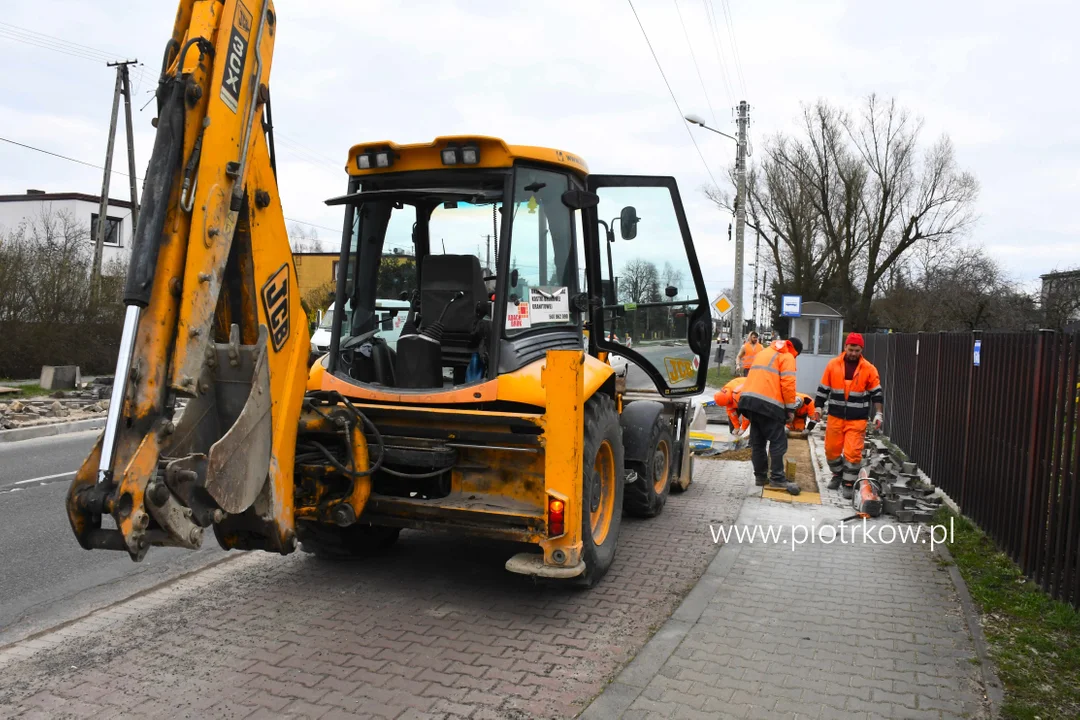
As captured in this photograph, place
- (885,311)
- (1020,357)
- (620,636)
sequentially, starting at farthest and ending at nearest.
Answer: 1. (885,311)
2. (1020,357)
3. (620,636)

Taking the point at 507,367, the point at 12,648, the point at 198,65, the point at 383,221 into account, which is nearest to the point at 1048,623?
the point at 507,367

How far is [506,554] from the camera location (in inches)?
247

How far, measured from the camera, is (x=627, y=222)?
255 inches

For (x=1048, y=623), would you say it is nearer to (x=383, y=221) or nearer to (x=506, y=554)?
(x=506, y=554)

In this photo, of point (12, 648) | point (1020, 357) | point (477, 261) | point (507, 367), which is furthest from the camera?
point (1020, 357)

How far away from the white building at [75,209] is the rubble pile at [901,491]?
38.0 m

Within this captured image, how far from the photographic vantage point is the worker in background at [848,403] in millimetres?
8602

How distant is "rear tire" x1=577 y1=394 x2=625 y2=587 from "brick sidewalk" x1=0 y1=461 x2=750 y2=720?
247 mm

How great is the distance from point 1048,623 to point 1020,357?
214cm

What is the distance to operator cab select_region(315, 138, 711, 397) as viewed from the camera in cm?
527

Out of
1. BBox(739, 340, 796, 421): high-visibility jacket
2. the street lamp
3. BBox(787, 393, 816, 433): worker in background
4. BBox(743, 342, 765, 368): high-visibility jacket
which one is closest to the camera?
BBox(739, 340, 796, 421): high-visibility jacket

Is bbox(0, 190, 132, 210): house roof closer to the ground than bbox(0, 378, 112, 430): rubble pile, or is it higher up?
higher up

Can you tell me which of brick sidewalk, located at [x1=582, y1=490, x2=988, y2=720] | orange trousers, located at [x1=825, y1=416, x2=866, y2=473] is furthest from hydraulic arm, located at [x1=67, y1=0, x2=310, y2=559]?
orange trousers, located at [x1=825, y1=416, x2=866, y2=473]

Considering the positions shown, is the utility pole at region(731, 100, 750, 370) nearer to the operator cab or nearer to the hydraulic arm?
the operator cab
